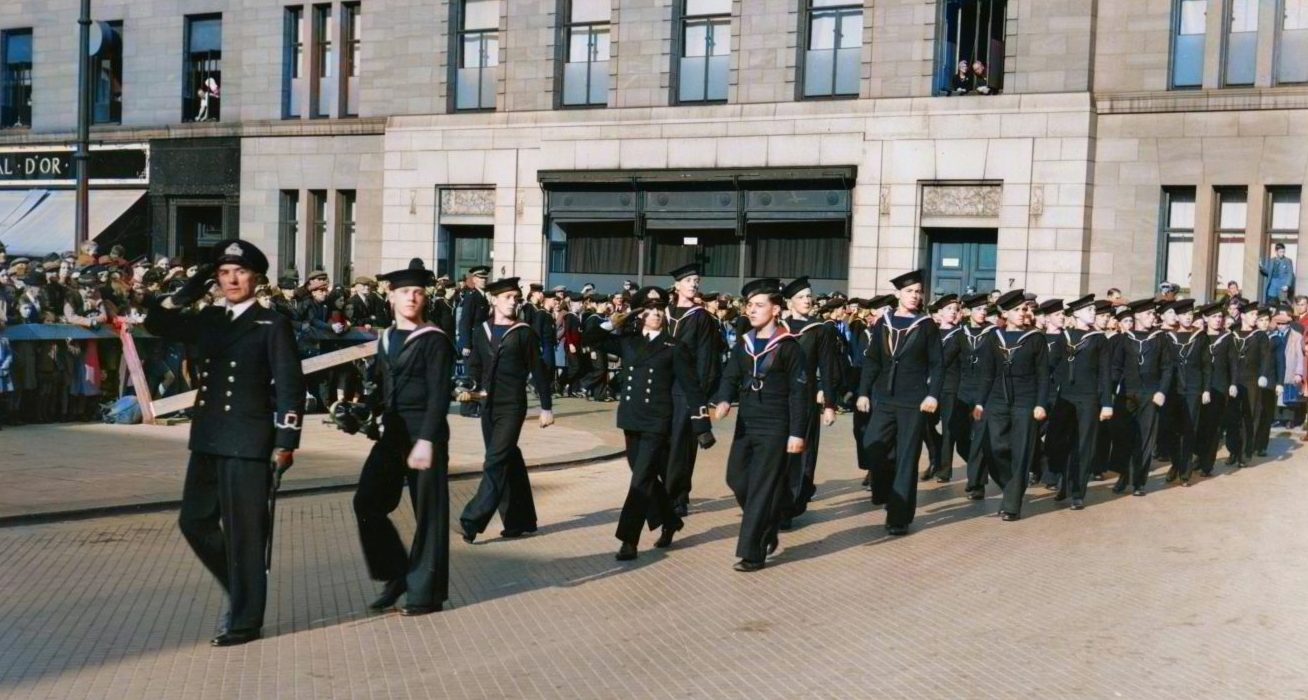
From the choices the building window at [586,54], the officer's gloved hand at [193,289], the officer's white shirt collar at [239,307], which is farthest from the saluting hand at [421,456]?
the building window at [586,54]

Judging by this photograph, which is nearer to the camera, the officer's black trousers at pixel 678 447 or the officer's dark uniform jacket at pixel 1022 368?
the officer's black trousers at pixel 678 447

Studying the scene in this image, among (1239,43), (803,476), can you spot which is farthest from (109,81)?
(803,476)


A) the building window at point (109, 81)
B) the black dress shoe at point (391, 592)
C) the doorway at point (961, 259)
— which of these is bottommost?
the black dress shoe at point (391, 592)

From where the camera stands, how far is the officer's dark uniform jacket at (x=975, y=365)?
14.0 m

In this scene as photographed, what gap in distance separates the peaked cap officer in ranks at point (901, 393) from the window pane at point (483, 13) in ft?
77.9

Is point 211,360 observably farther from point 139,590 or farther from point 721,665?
point 721,665

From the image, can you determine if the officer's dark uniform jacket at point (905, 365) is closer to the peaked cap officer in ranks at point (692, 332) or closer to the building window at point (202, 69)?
the peaked cap officer in ranks at point (692, 332)

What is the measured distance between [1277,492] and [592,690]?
444 inches

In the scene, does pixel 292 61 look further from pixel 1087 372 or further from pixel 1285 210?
pixel 1087 372

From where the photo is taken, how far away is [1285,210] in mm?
27391

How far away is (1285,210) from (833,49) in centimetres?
933

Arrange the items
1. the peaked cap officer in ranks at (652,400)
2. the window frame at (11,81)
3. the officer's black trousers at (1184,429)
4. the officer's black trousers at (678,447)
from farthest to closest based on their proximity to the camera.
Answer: the window frame at (11,81) → the officer's black trousers at (1184,429) → the officer's black trousers at (678,447) → the peaked cap officer in ranks at (652,400)

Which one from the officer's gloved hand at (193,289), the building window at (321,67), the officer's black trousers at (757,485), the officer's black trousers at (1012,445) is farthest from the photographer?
the building window at (321,67)

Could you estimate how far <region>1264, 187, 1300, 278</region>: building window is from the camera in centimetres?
2725
